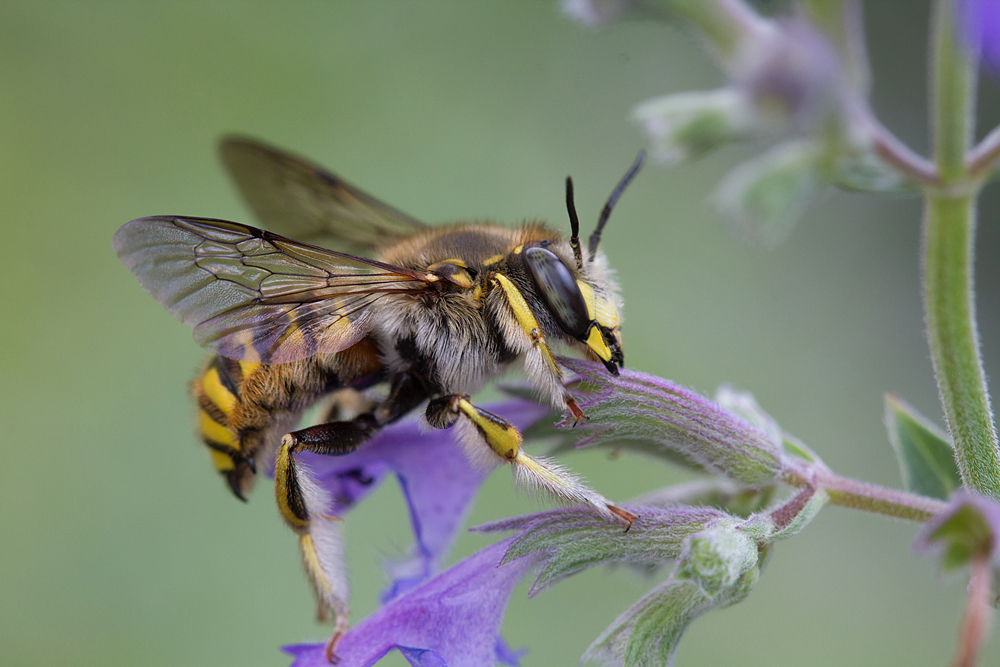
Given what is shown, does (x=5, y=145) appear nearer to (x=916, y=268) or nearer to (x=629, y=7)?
(x=629, y=7)

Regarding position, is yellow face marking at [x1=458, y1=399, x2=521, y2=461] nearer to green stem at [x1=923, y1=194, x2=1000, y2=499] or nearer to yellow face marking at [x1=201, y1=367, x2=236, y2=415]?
yellow face marking at [x1=201, y1=367, x2=236, y2=415]

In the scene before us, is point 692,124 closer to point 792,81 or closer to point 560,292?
point 792,81

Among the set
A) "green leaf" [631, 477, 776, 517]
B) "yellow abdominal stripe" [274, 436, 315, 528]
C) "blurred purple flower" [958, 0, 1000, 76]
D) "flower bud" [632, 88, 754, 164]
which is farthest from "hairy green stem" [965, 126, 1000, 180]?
"yellow abdominal stripe" [274, 436, 315, 528]

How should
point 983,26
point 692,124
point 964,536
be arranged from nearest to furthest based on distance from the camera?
point 964,536
point 983,26
point 692,124

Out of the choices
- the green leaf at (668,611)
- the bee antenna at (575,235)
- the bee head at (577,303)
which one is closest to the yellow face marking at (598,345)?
the bee head at (577,303)

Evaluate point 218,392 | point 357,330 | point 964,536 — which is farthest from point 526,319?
point 964,536

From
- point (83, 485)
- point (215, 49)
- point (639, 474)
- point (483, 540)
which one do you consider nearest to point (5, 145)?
point (215, 49)
